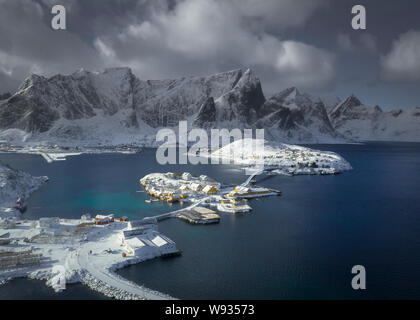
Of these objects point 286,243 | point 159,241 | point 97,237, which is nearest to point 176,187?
point 97,237

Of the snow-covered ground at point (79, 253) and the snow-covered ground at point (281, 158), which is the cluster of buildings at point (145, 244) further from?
the snow-covered ground at point (281, 158)

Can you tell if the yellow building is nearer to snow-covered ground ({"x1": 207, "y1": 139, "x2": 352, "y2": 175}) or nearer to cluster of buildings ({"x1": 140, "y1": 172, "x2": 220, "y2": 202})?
cluster of buildings ({"x1": 140, "y1": 172, "x2": 220, "y2": 202})

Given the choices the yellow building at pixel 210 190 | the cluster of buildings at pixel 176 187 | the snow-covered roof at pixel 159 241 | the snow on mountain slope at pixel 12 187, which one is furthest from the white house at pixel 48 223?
the yellow building at pixel 210 190

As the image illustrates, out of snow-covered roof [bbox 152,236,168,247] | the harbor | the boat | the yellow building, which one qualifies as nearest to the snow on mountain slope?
the harbor

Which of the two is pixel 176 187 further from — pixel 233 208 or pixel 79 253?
pixel 79 253

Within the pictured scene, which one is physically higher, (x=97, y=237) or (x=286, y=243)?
(x=97, y=237)
